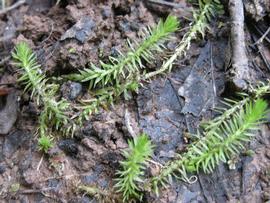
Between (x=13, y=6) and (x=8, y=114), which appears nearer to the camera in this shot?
(x=8, y=114)

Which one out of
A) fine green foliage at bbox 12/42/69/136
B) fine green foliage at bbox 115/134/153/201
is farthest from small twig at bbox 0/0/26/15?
fine green foliage at bbox 115/134/153/201

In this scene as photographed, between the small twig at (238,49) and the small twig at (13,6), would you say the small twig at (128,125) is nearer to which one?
the small twig at (238,49)

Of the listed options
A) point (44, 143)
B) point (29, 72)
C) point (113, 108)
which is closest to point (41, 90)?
point (29, 72)

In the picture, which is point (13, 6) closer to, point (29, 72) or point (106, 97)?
point (29, 72)

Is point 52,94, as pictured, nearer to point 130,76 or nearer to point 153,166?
point 130,76

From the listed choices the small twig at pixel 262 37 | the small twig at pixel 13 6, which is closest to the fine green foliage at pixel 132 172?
the small twig at pixel 262 37

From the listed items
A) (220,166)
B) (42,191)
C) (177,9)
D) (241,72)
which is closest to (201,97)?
(241,72)
